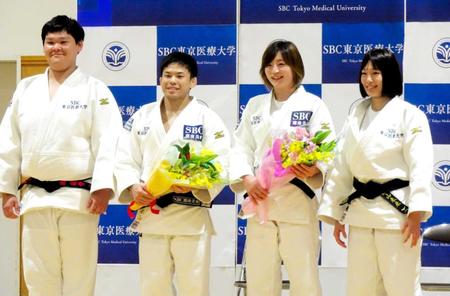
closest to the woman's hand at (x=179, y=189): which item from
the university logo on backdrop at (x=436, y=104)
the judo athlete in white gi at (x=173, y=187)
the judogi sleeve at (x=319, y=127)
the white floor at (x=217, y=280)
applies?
the judo athlete in white gi at (x=173, y=187)

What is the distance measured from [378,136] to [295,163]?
0.50 m

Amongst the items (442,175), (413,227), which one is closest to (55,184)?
(413,227)

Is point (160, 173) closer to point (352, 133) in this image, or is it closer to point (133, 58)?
point (352, 133)

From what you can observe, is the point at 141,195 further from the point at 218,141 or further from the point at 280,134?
the point at 280,134

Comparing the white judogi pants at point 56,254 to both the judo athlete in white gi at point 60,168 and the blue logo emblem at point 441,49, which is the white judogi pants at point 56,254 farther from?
the blue logo emblem at point 441,49

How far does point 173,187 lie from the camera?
3.39 meters

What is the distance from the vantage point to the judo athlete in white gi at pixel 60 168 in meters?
3.45

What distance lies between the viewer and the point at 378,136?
339cm

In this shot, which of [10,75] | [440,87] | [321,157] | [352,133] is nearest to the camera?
[321,157]

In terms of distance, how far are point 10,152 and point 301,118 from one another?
1714mm

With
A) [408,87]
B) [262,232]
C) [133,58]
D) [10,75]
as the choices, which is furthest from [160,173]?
[10,75]

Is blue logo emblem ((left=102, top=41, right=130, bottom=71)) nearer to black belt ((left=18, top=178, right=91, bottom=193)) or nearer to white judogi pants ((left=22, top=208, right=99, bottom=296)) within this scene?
black belt ((left=18, top=178, right=91, bottom=193))

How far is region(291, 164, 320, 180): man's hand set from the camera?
3.36 metres

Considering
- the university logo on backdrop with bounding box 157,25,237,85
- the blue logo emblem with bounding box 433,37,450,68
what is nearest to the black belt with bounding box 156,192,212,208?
the university logo on backdrop with bounding box 157,25,237,85
